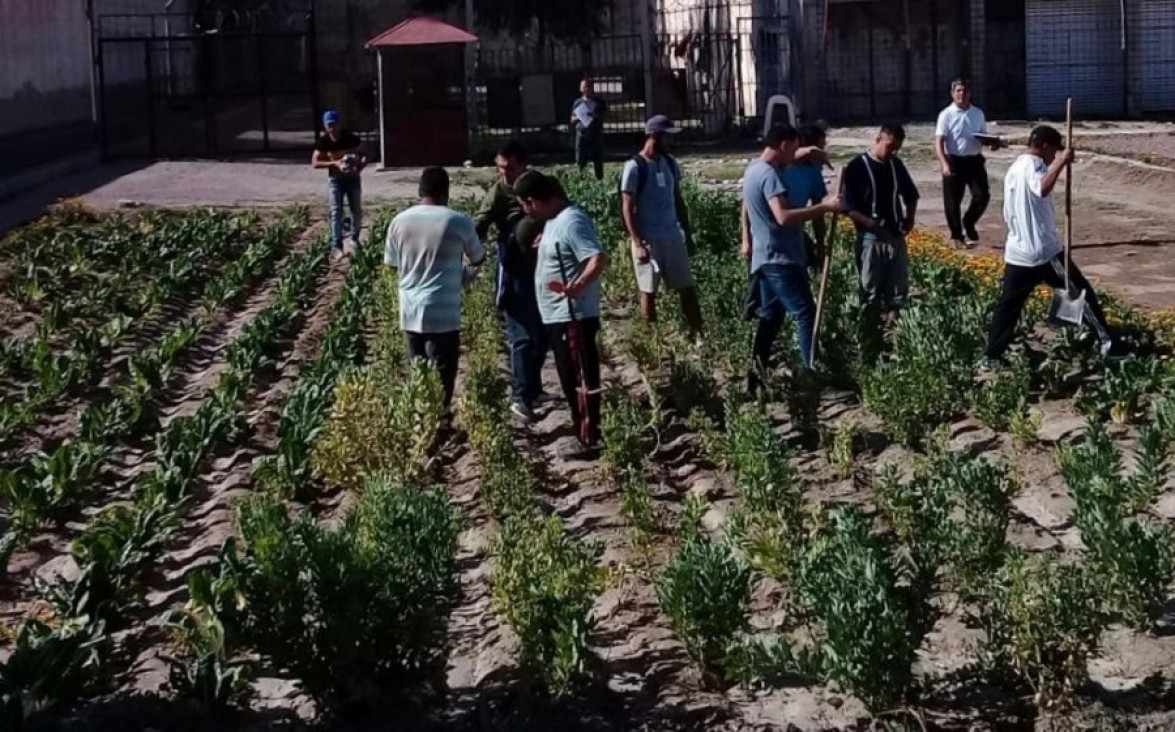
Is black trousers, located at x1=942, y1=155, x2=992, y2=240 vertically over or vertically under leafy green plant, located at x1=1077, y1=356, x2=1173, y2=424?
over

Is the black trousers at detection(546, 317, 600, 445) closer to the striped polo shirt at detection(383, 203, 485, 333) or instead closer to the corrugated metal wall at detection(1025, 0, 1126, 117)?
the striped polo shirt at detection(383, 203, 485, 333)

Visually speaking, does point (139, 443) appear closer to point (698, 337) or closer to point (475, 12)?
point (698, 337)

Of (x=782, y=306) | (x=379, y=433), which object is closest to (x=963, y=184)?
(x=782, y=306)

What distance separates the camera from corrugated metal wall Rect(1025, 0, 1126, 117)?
123ft

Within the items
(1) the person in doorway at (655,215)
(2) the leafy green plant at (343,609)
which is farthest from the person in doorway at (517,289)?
(2) the leafy green plant at (343,609)

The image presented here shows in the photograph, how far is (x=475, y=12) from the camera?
139ft

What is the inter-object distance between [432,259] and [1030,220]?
131 inches

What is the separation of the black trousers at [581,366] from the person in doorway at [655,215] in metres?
1.58

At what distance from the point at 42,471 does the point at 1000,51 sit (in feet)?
104

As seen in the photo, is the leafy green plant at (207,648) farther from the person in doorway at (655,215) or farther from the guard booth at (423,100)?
the guard booth at (423,100)

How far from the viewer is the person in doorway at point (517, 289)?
11.1 metres

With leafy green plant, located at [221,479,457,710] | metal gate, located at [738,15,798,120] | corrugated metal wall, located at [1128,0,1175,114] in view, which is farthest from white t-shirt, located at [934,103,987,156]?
corrugated metal wall, located at [1128,0,1175,114]

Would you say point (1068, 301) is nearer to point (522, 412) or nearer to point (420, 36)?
point (522, 412)

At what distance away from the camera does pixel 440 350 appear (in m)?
10.9
